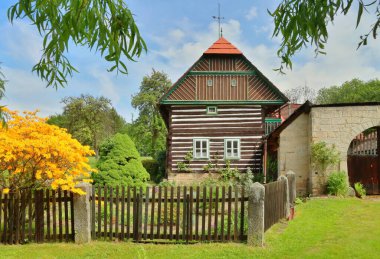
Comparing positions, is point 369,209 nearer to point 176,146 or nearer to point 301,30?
point 301,30

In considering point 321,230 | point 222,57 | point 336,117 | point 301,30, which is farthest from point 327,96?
point 301,30

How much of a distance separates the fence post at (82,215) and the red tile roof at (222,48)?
15284mm

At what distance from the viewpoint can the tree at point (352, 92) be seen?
53.8m

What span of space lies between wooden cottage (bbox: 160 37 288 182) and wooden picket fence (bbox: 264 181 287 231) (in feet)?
35.6

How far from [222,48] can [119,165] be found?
11477 mm

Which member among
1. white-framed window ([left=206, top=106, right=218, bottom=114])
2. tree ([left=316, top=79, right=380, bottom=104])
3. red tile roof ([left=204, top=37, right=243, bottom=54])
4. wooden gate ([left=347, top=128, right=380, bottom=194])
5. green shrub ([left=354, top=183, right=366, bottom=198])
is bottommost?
green shrub ([left=354, top=183, right=366, bottom=198])

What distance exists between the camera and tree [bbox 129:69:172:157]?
44062mm

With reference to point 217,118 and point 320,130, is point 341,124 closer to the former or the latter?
point 320,130

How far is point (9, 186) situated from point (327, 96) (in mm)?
64916

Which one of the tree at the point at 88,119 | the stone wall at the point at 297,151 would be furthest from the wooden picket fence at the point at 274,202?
the tree at the point at 88,119

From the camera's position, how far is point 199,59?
70.8 feet

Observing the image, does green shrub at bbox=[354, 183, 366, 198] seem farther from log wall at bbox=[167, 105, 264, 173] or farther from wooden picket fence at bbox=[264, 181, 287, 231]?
log wall at bbox=[167, 105, 264, 173]

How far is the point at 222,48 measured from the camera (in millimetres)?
21656

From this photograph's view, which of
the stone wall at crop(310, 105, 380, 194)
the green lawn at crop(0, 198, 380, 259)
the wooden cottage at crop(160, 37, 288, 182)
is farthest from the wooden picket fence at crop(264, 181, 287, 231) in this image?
the wooden cottage at crop(160, 37, 288, 182)
